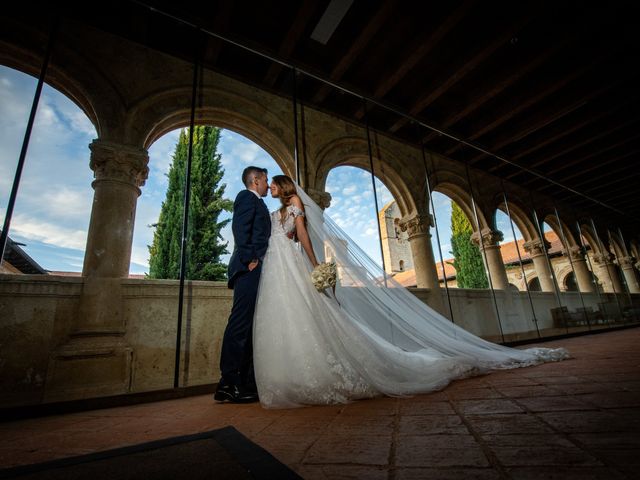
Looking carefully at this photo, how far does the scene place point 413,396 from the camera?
181 cm

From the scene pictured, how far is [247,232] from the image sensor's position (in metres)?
2.24

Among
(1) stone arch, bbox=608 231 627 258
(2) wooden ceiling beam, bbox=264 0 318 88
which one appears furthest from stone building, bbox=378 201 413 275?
(2) wooden ceiling beam, bbox=264 0 318 88

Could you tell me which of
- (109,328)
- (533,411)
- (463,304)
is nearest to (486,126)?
(463,304)

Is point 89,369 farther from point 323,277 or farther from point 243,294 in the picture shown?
point 323,277

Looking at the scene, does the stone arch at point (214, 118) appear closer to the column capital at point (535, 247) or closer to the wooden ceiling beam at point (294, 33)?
the wooden ceiling beam at point (294, 33)

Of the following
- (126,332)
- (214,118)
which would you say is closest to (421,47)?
(214,118)

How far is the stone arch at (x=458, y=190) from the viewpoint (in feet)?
22.8

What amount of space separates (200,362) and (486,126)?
645cm

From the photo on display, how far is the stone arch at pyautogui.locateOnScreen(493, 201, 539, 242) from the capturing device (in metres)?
A: 8.53

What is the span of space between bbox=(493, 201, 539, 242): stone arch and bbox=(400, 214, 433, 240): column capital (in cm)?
388

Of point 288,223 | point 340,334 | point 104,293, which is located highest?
point 288,223

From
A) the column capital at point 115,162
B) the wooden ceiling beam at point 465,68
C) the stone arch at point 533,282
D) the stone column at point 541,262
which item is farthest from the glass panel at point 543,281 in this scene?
the stone arch at point 533,282

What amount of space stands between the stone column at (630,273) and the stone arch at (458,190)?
8780 mm

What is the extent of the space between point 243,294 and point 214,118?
11.0ft
